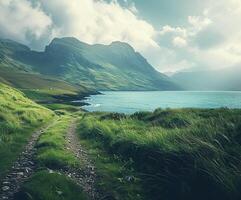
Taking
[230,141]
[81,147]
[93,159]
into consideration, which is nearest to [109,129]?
[81,147]

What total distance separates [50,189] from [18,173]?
3.75 m

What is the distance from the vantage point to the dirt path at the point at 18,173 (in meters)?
13.1

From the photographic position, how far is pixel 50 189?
41.8ft

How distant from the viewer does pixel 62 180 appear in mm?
13977

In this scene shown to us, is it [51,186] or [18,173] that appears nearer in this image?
[51,186]

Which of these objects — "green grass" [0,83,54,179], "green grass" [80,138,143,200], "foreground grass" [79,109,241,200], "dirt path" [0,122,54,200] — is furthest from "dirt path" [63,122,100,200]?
"green grass" [0,83,54,179]

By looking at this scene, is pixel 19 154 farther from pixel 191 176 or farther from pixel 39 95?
pixel 39 95

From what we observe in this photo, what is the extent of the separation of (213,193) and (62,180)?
619 centimetres

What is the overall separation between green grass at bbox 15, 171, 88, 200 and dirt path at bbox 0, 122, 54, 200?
2.21 ft

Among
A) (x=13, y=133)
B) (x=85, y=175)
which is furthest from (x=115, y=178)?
(x=13, y=133)

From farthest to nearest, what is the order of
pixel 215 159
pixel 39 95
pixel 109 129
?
pixel 39 95
pixel 109 129
pixel 215 159

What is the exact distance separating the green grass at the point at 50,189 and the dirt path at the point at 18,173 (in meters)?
0.67

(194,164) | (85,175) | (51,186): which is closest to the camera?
(194,164)

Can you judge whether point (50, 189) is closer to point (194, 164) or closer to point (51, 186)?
point (51, 186)
